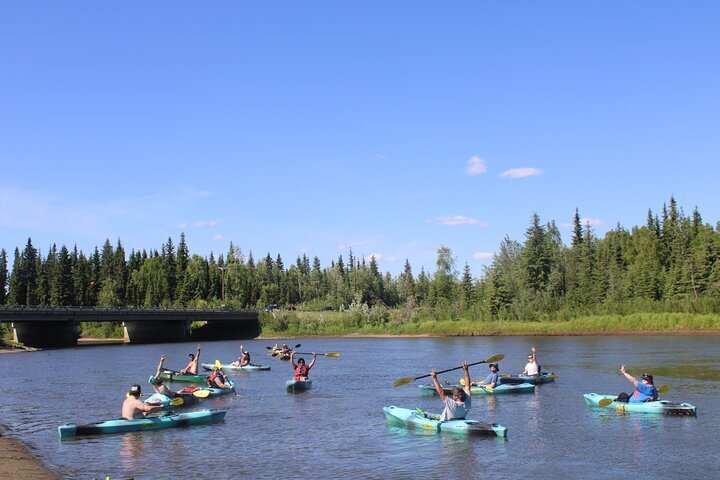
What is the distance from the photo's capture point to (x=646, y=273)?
12738cm

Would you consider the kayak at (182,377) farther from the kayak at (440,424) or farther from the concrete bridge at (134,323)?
the concrete bridge at (134,323)

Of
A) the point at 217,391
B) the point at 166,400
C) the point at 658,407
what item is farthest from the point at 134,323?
the point at 658,407

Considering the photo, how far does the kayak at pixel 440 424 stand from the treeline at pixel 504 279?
94.9 m

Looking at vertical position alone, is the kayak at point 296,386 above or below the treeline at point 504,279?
below

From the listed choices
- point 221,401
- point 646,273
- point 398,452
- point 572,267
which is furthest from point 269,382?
point 572,267

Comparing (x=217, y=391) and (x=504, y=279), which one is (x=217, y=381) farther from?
(x=504, y=279)

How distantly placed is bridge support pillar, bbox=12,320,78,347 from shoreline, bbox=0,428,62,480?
8933 cm

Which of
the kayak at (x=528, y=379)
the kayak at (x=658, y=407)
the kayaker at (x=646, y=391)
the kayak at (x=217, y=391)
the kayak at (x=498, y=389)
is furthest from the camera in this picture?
the kayak at (x=528, y=379)

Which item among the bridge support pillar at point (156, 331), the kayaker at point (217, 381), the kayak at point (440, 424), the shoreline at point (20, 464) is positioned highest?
the bridge support pillar at point (156, 331)

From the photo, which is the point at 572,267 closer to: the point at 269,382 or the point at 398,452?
the point at 269,382

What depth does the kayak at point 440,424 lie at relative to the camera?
2550 cm

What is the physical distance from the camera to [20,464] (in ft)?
72.0

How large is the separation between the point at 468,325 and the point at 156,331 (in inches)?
2334

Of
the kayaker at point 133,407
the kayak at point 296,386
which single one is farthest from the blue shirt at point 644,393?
the kayaker at point 133,407
